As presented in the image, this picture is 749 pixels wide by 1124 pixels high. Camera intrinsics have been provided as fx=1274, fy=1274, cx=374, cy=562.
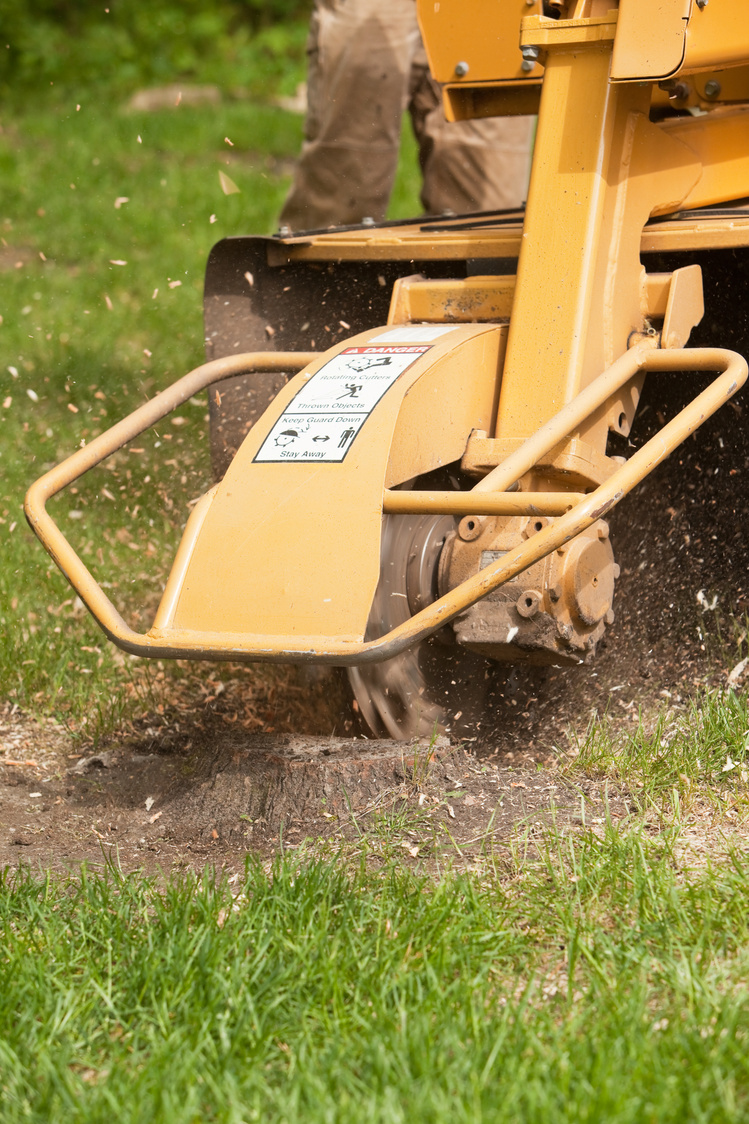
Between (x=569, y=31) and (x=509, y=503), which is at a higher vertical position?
(x=569, y=31)

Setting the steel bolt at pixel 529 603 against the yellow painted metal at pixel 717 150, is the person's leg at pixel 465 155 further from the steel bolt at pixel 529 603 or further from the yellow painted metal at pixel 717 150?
the steel bolt at pixel 529 603

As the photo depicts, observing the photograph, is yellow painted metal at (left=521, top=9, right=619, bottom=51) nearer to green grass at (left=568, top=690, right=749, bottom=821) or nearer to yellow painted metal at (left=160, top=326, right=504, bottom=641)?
yellow painted metal at (left=160, top=326, right=504, bottom=641)

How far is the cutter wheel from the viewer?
2299mm

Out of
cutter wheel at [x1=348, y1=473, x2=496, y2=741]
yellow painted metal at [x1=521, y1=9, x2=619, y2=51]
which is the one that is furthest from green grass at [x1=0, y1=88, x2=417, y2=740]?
yellow painted metal at [x1=521, y1=9, x2=619, y2=51]

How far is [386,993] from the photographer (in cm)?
157

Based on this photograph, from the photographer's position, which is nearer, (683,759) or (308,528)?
(308,528)

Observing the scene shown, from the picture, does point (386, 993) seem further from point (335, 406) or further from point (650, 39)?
point (650, 39)

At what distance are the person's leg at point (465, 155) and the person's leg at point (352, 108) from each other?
174 mm

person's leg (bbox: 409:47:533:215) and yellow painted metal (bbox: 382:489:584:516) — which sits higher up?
person's leg (bbox: 409:47:533:215)

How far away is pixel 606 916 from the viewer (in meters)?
1.80

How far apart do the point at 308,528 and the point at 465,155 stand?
2.69 m

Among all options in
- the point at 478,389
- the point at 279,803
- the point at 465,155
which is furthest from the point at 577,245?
the point at 465,155

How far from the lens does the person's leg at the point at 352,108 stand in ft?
13.1

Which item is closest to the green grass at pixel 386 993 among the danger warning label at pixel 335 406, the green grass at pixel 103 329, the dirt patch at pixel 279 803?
the dirt patch at pixel 279 803
